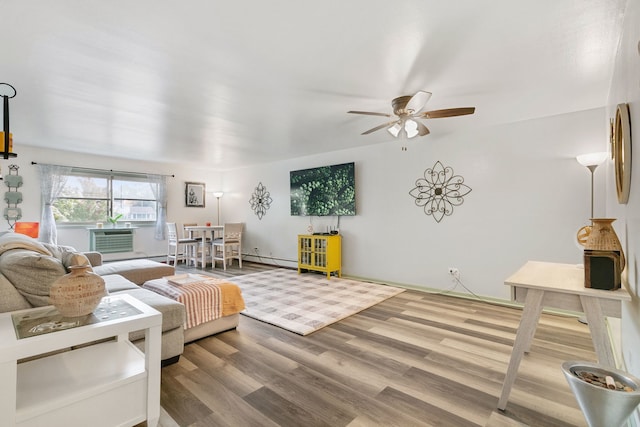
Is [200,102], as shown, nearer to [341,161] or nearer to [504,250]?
[341,161]

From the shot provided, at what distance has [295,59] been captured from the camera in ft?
7.07

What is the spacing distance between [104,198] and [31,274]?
5.28 metres

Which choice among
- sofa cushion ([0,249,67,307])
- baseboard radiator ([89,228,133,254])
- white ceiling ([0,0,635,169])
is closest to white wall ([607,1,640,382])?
white ceiling ([0,0,635,169])

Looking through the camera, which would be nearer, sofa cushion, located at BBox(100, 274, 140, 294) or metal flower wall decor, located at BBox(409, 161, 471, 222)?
sofa cushion, located at BBox(100, 274, 140, 294)

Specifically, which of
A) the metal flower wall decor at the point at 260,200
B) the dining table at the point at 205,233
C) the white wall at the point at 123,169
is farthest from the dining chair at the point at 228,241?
the white wall at the point at 123,169

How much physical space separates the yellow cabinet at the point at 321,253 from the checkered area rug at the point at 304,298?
17cm

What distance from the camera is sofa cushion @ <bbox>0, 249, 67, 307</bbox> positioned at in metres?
1.57

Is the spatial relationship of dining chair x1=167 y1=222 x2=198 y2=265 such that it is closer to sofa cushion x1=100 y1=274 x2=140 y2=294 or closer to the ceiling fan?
sofa cushion x1=100 y1=274 x2=140 y2=294

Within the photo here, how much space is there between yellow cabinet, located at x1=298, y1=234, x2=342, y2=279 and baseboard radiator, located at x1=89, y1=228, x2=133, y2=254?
12.1 ft

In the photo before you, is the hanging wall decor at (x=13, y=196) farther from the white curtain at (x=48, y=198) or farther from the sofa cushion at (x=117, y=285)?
the sofa cushion at (x=117, y=285)

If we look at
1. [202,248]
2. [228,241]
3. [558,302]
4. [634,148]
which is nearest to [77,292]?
[558,302]

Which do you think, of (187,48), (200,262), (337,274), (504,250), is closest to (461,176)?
(504,250)

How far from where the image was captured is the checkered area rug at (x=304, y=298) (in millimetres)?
3046

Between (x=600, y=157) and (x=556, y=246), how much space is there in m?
1.08
